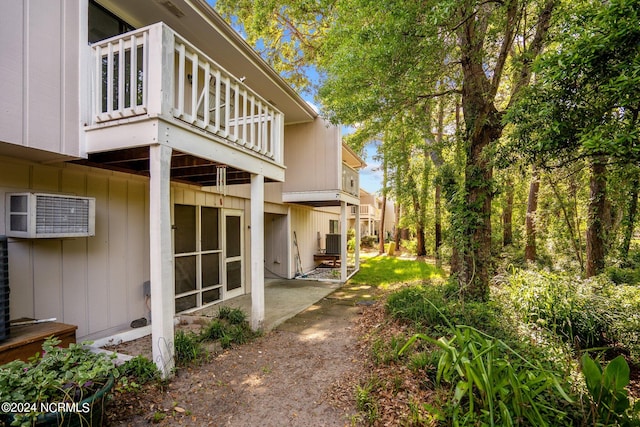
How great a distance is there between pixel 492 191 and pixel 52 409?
6.38 m

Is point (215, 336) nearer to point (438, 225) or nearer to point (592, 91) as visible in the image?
point (592, 91)


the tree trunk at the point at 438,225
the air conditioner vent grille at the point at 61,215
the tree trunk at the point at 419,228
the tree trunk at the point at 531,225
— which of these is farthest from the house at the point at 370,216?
the air conditioner vent grille at the point at 61,215

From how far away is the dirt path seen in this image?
110 inches

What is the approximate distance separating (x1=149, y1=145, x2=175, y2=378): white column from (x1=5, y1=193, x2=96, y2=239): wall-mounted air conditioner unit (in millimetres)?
1298

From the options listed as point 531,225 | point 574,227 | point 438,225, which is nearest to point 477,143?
point 574,227

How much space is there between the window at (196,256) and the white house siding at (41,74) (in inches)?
101

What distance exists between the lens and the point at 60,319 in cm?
380

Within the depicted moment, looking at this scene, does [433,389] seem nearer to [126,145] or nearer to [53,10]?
[126,145]

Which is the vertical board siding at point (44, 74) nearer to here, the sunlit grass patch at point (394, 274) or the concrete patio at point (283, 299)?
the concrete patio at point (283, 299)

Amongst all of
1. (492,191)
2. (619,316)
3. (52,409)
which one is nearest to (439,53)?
(492,191)

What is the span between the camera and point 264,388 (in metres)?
3.33

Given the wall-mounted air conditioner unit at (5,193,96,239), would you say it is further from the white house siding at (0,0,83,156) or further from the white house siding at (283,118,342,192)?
the white house siding at (283,118,342,192)

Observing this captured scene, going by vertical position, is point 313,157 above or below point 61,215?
above

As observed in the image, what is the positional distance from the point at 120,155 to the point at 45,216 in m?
1.07
